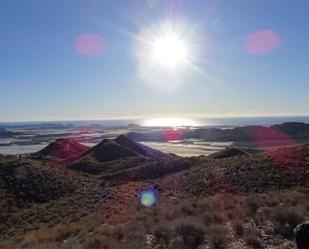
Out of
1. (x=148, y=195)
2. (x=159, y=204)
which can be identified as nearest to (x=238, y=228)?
(x=159, y=204)

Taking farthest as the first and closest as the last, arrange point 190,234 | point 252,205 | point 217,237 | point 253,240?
1. point 252,205
2. point 190,234
3. point 217,237
4. point 253,240

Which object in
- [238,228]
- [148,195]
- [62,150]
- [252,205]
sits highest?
[238,228]

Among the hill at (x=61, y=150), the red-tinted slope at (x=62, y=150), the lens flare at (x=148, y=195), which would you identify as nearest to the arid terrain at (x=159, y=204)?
the lens flare at (x=148, y=195)

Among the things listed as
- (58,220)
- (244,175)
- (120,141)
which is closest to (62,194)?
(58,220)

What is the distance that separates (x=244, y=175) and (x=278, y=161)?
3654mm

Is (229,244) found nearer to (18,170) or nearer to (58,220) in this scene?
(58,220)

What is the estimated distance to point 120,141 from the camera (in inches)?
2564

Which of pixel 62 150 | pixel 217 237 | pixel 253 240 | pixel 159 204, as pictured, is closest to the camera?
pixel 253 240

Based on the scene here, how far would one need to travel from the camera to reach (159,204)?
20719mm

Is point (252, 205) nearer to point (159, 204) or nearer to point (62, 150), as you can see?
point (159, 204)

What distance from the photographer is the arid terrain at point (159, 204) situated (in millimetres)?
10477

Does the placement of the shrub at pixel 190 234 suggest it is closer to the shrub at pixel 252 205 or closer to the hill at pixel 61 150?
the shrub at pixel 252 205

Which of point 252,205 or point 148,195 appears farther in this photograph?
point 148,195

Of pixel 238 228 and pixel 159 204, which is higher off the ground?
pixel 238 228
